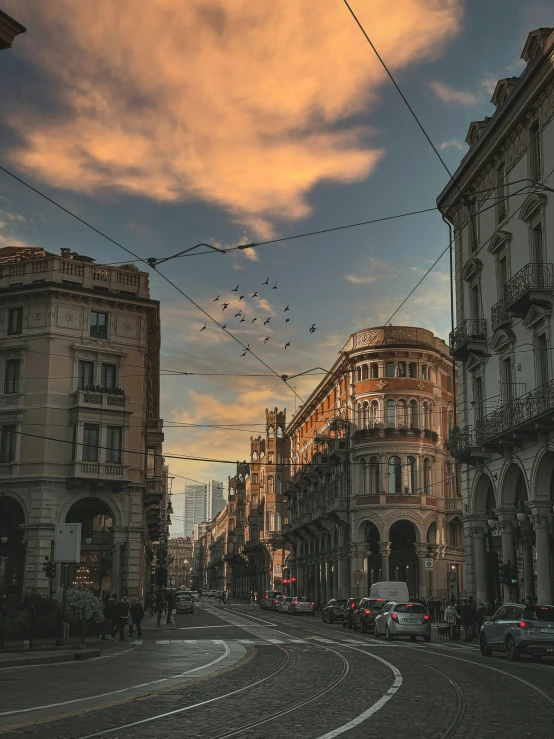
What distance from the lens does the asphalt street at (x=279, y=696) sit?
35.8 feet

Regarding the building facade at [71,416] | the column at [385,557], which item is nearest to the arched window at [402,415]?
the column at [385,557]

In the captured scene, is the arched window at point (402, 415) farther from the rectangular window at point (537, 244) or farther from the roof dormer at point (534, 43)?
the roof dormer at point (534, 43)

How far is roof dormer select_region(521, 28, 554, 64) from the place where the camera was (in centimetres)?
3017

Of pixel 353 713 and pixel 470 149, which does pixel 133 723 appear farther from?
pixel 470 149

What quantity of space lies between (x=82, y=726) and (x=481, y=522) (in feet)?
91.1

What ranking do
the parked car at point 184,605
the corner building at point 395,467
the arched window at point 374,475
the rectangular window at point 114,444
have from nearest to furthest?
the rectangular window at point 114,444 → the corner building at point 395,467 → the arched window at point 374,475 → the parked car at point 184,605

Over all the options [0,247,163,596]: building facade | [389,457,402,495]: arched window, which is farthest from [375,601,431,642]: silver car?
[389,457,402,495]: arched window

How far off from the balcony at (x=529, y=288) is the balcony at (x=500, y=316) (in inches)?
26.5

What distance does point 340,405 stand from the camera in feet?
233

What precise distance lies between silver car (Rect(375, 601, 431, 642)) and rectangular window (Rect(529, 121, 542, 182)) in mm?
16001

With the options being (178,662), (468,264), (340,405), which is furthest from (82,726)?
(340,405)

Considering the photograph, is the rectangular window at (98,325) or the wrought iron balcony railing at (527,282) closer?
the wrought iron balcony railing at (527,282)

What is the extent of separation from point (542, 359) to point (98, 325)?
27108 mm

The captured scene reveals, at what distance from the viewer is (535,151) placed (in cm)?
3161
